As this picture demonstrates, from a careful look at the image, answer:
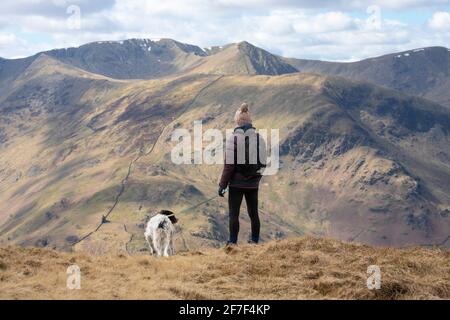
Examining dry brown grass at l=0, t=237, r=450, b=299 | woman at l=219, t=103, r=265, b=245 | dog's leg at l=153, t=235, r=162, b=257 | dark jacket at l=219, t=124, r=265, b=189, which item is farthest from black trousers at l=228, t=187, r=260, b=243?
dog's leg at l=153, t=235, r=162, b=257

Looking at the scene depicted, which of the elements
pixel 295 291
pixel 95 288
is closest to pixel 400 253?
pixel 295 291

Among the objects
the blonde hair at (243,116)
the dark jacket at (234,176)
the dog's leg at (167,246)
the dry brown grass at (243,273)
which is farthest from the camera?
the dog's leg at (167,246)

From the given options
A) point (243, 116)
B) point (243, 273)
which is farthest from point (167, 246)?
point (243, 273)

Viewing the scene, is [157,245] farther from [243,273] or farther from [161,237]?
[243,273]

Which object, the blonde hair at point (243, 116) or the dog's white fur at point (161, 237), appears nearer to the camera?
the blonde hair at point (243, 116)

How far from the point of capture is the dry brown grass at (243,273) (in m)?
16.0

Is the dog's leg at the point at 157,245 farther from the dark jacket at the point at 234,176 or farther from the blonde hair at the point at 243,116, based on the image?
the blonde hair at the point at 243,116

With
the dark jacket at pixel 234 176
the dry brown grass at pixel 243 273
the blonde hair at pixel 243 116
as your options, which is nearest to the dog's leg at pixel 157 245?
the dry brown grass at pixel 243 273

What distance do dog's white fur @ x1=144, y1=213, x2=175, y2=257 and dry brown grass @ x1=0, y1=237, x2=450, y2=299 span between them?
1157mm

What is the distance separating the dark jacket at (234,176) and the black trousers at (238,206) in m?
0.20

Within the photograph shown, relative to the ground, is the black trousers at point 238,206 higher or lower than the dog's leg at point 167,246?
higher

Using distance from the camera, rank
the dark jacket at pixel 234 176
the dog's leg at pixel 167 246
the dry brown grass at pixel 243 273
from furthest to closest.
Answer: the dog's leg at pixel 167 246 < the dark jacket at pixel 234 176 < the dry brown grass at pixel 243 273

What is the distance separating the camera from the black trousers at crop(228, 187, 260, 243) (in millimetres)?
22266
